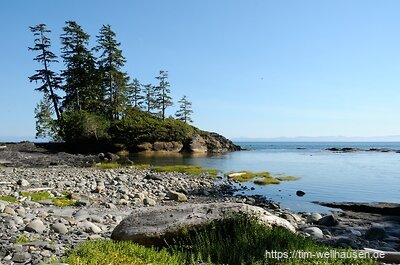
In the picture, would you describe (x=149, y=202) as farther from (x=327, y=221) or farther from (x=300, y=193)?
(x=300, y=193)

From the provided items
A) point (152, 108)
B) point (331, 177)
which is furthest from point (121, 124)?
point (331, 177)

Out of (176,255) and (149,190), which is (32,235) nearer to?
(176,255)

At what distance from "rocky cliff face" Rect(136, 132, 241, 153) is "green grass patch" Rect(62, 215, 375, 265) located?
52.3 meters

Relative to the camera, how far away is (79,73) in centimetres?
5862

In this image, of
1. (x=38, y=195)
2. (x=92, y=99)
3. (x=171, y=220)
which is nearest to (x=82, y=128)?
(x=92, y=99)

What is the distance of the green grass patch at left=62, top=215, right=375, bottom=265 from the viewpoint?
534 cm

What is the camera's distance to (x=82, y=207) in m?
12.5

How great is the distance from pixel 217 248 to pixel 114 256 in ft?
5.39

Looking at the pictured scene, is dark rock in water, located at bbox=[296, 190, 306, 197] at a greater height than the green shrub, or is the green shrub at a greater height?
the green shrub

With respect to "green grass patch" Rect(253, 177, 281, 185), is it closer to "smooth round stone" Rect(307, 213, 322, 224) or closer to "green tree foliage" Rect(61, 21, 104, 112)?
"smooth round stone" Rect(307, 213, 322, 224)

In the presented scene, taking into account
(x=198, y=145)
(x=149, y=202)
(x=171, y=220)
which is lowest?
(x=149, y=202)

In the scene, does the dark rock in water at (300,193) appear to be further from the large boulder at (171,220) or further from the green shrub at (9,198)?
the green shrub at (9,198)

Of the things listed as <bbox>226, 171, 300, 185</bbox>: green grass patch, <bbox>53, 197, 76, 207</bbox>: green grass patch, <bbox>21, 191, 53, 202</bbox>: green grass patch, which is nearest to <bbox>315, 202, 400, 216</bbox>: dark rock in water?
<bbox>226, 171, 300, 185</bbox>: green grass patch

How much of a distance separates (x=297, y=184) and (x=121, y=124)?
39.0 meters
